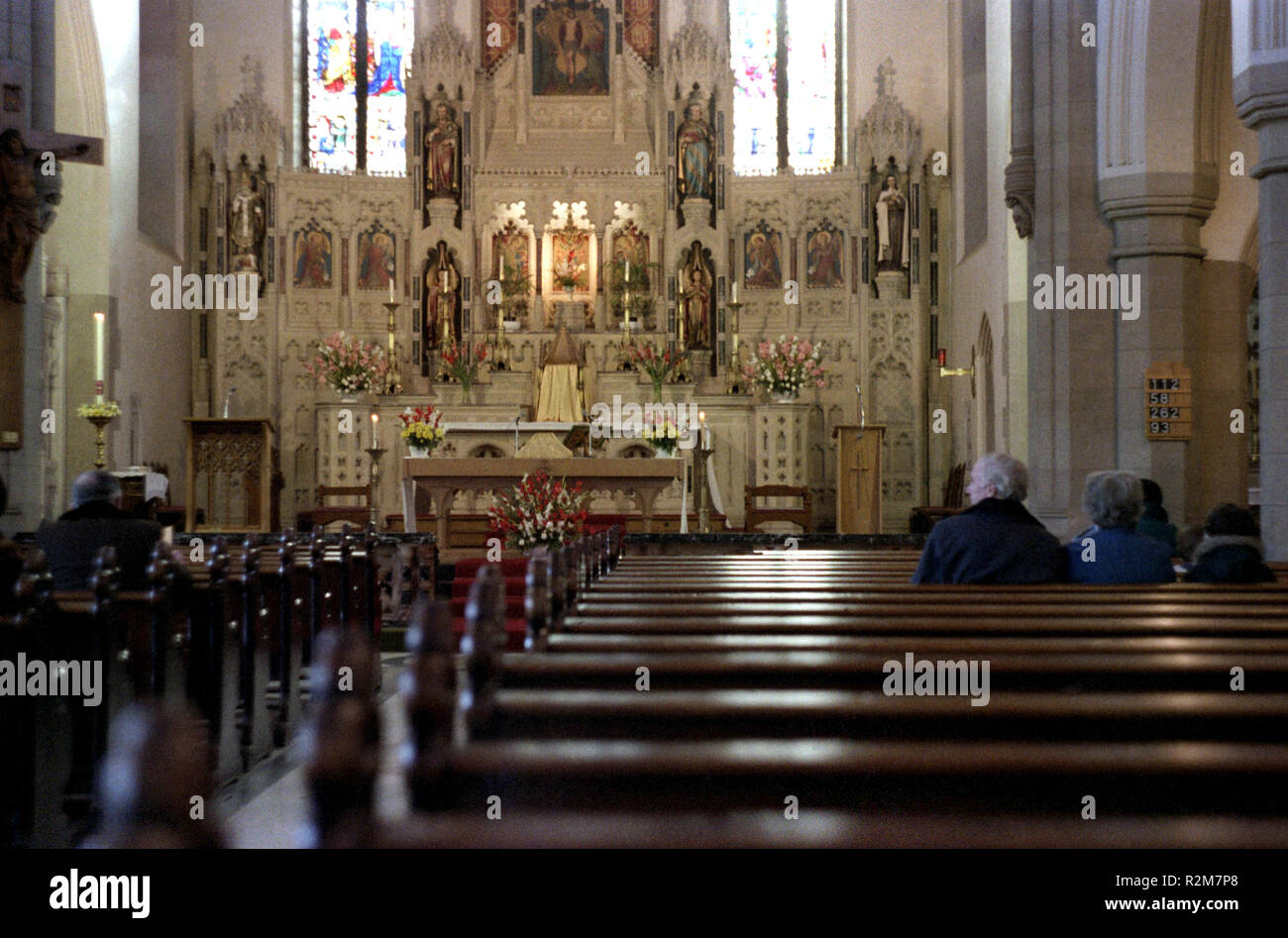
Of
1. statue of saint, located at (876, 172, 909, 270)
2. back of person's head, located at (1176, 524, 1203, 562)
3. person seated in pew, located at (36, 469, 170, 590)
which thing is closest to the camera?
person seated in pew, located at (36, 469, 170, 590)

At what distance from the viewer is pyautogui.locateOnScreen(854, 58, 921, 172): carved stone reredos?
15945 mm

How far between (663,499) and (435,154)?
17.3 ft

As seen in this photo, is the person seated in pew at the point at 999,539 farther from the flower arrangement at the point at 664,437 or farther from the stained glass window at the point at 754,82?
the stained glass window at the point at 754,82

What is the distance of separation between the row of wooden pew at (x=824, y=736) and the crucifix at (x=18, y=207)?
657 centimetres

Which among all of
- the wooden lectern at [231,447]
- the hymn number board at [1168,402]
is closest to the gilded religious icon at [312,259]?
the wooden lectern at [231,447]

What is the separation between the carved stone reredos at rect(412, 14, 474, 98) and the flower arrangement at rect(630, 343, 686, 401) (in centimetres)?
394

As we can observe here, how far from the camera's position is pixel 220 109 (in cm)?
1585

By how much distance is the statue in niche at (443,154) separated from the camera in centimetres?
1622

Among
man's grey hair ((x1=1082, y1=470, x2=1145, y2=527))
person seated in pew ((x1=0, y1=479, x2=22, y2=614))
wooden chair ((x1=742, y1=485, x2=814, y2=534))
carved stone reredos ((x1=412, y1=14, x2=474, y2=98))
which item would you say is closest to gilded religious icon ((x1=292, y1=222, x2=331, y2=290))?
carved stone reredos ((x1=412, y1=14, x2=474, y2=98))

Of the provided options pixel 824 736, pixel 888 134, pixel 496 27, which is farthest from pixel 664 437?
pixel 824 736

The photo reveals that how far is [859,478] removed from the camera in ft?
44.7

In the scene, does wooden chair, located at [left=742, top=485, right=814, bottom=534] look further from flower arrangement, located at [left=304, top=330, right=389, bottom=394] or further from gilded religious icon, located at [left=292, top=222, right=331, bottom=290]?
gilded religious icon, located at [left=292, top=222, right=331, bottom=290]
